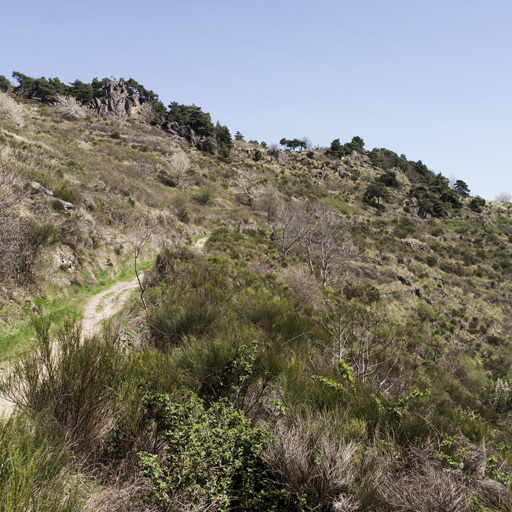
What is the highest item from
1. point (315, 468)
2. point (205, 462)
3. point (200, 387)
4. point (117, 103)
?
point (117, 103)

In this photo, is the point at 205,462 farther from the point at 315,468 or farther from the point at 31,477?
the point at 31,477

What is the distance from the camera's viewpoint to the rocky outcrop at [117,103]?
61.1 metres

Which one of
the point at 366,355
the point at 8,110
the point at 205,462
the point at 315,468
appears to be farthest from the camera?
the point at 8,110

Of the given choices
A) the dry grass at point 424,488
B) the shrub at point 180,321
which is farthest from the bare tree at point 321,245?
the dry grass at point 424,488

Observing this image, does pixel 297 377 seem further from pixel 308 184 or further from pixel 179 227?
pixel 308 184

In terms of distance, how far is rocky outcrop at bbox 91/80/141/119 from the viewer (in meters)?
61.1

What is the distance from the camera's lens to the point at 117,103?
2486 inches

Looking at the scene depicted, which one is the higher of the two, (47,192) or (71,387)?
(47,192)

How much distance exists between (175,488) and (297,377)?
2.03 m

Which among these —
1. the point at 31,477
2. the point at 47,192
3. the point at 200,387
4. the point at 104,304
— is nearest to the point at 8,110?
the point at 47,192

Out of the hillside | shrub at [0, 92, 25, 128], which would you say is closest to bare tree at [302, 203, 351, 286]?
the hillside

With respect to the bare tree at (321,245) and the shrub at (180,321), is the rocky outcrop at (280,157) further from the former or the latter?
the shrub at (180,321)

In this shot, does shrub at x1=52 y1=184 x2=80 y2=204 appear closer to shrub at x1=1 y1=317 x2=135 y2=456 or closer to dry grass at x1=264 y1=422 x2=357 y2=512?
shrub at x1=1 y1=317 x2=135 y2=456

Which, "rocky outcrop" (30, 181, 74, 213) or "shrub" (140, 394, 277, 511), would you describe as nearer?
"shrub" (140, 394, 277, 511)
